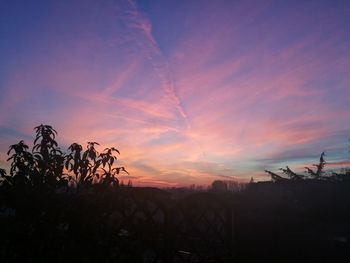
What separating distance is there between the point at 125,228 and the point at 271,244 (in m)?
12.8

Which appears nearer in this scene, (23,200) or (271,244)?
(23,200)

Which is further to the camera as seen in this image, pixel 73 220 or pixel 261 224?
pixel 261 224

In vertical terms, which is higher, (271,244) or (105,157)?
(105,157)

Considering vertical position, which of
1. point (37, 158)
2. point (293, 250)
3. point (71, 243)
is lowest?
point (293, 250)

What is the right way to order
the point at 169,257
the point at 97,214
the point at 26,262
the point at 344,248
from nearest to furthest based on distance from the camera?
the point at 26,262 → the point at 97,214 → the point at 169,257 → the point at 344,248

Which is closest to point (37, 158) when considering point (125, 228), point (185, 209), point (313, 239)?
point (125, 228)

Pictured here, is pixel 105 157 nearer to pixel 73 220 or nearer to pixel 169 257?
pixel 73 220

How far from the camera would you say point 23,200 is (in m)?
4.02

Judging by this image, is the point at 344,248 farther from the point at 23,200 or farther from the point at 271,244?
the point at 23,200

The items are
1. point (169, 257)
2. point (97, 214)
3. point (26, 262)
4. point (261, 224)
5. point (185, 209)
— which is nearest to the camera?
point (26, 262)

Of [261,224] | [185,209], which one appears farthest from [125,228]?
[261,224]

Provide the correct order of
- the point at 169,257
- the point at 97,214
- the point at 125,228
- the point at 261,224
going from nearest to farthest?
the point at 97,214
the point at 125,228
the point at 169,257
the point at 261,224

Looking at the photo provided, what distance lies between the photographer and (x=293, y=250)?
15.2 metres

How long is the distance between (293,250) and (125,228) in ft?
43.0
